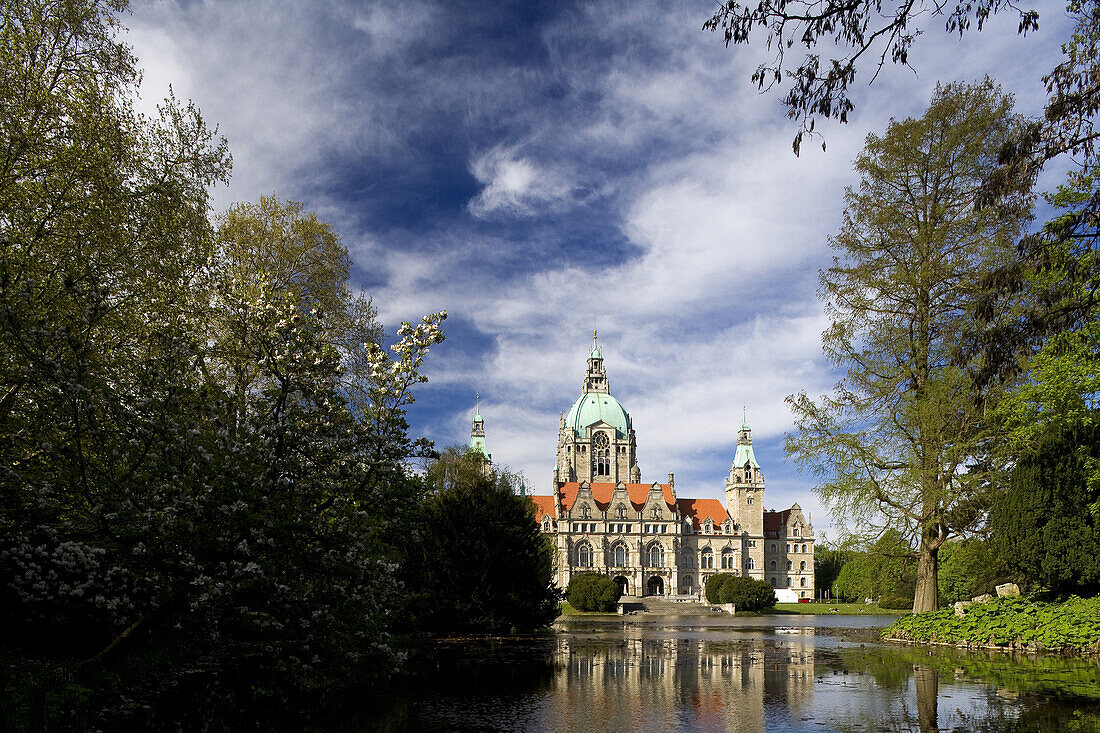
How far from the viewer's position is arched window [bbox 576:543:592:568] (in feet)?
322

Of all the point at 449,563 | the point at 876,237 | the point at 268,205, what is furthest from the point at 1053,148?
the point at 268,205

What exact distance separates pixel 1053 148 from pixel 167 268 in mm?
15362

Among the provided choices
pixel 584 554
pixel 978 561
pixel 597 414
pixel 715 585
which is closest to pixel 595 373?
pixel 597 414

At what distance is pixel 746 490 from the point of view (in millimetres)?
107438

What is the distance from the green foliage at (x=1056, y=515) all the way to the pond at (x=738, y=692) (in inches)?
144

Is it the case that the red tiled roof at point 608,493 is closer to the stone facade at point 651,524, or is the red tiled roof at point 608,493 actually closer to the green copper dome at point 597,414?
the stone facade at point 651,524

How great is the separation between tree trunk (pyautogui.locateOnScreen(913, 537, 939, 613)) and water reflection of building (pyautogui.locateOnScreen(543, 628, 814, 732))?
15.7 ft

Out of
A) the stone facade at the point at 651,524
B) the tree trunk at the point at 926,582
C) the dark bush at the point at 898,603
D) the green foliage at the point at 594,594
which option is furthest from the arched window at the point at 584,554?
the tree trunk at the point at 926,582

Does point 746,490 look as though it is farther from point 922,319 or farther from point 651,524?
point 922,319

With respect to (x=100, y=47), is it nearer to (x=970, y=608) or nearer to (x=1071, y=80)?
(x=1071, y=80)

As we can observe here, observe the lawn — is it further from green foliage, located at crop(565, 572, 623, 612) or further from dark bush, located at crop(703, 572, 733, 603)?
green foliage, located at crop(565, 572, 623, 612)

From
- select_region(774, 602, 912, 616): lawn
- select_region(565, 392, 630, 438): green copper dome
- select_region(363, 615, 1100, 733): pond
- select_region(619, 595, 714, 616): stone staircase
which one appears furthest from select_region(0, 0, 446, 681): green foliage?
select_region(565, 392, 630, 438): green copper dome

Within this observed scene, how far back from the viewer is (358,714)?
8.62 metres

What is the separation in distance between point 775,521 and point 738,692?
107 meters
